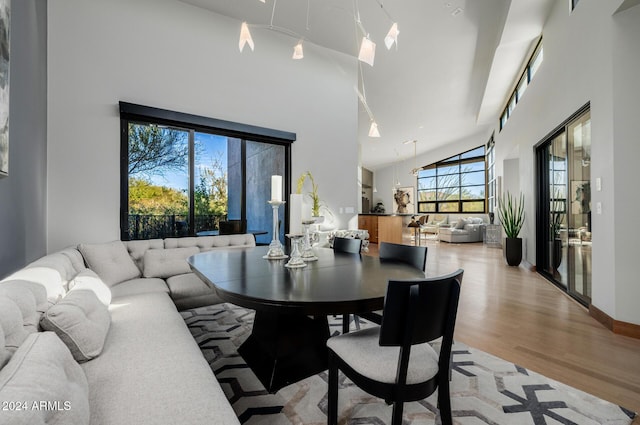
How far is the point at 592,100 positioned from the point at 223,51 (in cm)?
440

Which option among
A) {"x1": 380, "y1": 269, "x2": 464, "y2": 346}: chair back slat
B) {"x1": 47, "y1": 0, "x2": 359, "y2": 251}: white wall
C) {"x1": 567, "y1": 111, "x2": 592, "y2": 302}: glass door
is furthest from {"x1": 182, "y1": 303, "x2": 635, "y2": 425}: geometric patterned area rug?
{"x1": 47, "y1": 0, "x2": 359, "y2": 251}: white wall

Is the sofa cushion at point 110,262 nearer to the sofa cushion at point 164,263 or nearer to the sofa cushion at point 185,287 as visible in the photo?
the sofa cushion at point 164,263

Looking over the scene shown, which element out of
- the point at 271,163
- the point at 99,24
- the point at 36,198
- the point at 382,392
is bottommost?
the point at 382,392

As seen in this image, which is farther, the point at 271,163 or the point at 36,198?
the point at 271,163

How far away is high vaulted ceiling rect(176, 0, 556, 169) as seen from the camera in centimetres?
389

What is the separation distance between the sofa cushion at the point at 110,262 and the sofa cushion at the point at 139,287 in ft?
0.28

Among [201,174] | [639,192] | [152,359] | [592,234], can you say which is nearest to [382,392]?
[152,359]

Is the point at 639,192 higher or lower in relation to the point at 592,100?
lower

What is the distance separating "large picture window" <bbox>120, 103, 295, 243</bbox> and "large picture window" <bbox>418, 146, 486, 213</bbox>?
31.8 ft

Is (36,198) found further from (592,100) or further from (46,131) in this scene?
(592,100)

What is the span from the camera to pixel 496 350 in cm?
211

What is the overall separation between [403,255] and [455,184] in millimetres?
11849

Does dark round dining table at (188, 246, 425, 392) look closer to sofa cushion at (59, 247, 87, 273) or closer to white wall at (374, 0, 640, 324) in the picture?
sofa cushion at (59, 247, 87, 273)

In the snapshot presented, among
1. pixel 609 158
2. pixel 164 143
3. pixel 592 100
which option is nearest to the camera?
pixel 609 158
